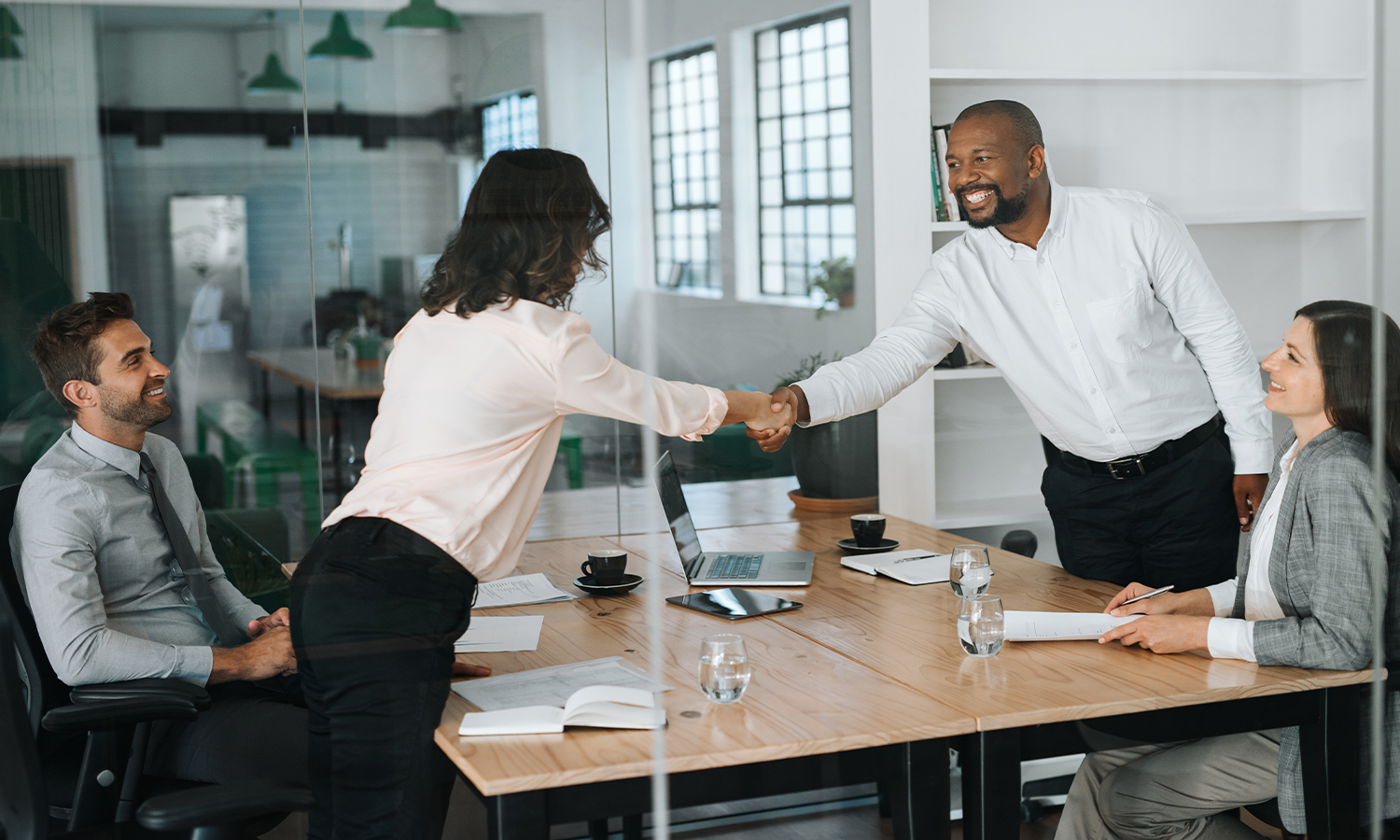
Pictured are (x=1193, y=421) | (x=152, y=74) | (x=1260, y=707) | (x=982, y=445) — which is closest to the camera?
(x=1260, y=707)

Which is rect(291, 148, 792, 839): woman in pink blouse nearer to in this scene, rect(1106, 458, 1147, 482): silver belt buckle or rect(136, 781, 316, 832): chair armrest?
rect(136, 781, 316, 832): chair armrest

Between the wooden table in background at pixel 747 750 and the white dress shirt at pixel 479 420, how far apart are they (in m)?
0.27

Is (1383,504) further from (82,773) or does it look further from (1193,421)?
(82,773)

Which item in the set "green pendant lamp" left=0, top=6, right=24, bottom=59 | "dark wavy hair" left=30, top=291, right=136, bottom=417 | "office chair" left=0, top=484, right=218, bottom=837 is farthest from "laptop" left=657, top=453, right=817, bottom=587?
"green pendant lamp" left=0, top=6, right=24, bottom=59

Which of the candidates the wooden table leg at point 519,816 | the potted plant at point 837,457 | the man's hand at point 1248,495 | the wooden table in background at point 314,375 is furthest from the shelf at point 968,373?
the wooden table leg at point 519,816

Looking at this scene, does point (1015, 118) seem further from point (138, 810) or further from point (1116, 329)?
point (138, 810)

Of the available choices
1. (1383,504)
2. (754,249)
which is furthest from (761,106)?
(1383,504)

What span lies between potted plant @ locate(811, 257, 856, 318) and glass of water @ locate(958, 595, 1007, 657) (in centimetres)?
132

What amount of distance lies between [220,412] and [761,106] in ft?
4.51

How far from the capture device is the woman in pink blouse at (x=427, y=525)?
1842mm

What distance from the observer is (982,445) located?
328 cm

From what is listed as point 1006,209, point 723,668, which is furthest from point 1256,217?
point 723,668

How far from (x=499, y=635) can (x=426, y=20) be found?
4.05 feet

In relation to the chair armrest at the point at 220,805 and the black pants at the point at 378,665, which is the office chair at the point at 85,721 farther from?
the chair armrest at the point at 220,805
